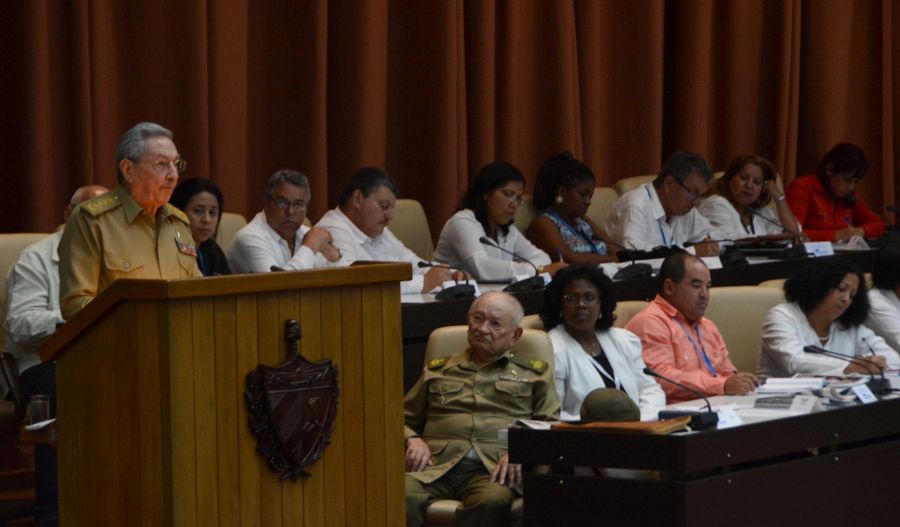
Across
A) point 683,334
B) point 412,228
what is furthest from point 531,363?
point 412,228

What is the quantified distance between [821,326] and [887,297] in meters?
0.44

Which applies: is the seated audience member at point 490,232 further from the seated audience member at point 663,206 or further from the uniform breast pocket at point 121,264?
the uniform breast pocket at point 121,264

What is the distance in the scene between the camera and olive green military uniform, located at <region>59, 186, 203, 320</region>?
3.59 metres

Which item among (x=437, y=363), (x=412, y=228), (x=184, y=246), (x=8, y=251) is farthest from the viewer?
(x=412, y=228)

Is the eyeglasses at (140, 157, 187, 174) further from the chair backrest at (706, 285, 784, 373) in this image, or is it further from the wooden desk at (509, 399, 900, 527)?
the chair backrest at (706, 285, 784, 373)

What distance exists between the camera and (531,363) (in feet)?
15.3

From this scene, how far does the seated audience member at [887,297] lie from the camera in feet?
18.7

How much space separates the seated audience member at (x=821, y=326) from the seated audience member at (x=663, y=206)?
1.79 metres

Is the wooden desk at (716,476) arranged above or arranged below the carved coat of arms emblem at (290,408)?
below

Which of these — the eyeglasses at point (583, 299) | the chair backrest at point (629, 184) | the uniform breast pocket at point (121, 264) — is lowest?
the eyeglasses at point (583, 299)

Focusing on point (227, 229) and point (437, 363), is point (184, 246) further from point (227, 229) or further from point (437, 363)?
point (227, 229)

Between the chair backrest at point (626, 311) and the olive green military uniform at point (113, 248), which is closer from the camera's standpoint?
the olive green military uniform at point (113, 248)

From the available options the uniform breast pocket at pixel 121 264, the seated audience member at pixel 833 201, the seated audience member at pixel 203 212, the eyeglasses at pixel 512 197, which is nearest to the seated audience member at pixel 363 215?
the eyeglasses at pixel 512 197

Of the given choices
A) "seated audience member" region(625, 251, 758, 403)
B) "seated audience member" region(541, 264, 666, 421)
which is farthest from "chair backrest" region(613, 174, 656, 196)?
"seated audience member" region(541, 264, 666, 421)
